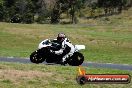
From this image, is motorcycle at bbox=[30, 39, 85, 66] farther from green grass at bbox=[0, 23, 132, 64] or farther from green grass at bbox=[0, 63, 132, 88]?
green grass at bbox=[0, 23, 132, 64]

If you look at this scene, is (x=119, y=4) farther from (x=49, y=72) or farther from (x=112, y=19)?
(x=49, y=72)

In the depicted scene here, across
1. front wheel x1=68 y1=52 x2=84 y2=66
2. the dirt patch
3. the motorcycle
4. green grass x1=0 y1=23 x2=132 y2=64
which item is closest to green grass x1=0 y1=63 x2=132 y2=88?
the dirt patch

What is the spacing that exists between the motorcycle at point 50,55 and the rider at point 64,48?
178 millimetres

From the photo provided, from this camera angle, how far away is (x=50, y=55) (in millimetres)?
22328

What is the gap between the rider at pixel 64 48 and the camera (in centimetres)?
2211

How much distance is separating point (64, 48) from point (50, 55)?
0.88m

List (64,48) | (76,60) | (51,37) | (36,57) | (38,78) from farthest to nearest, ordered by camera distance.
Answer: (51,37) < (76,60) < (36,57) < (64,48) < (38,78)

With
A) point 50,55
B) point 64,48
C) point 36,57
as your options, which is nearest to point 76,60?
point 64,48

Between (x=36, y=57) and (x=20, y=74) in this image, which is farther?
(x=36, y=57)

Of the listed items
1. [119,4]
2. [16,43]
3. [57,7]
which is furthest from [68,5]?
[16,43]

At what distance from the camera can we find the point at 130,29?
6475 centimetres

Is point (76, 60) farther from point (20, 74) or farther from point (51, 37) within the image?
point (51, 37)

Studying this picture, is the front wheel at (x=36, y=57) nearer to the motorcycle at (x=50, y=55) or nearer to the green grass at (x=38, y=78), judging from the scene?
the motorcycle at (x=50, y=55)

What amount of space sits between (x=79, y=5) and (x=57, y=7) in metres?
6.91
